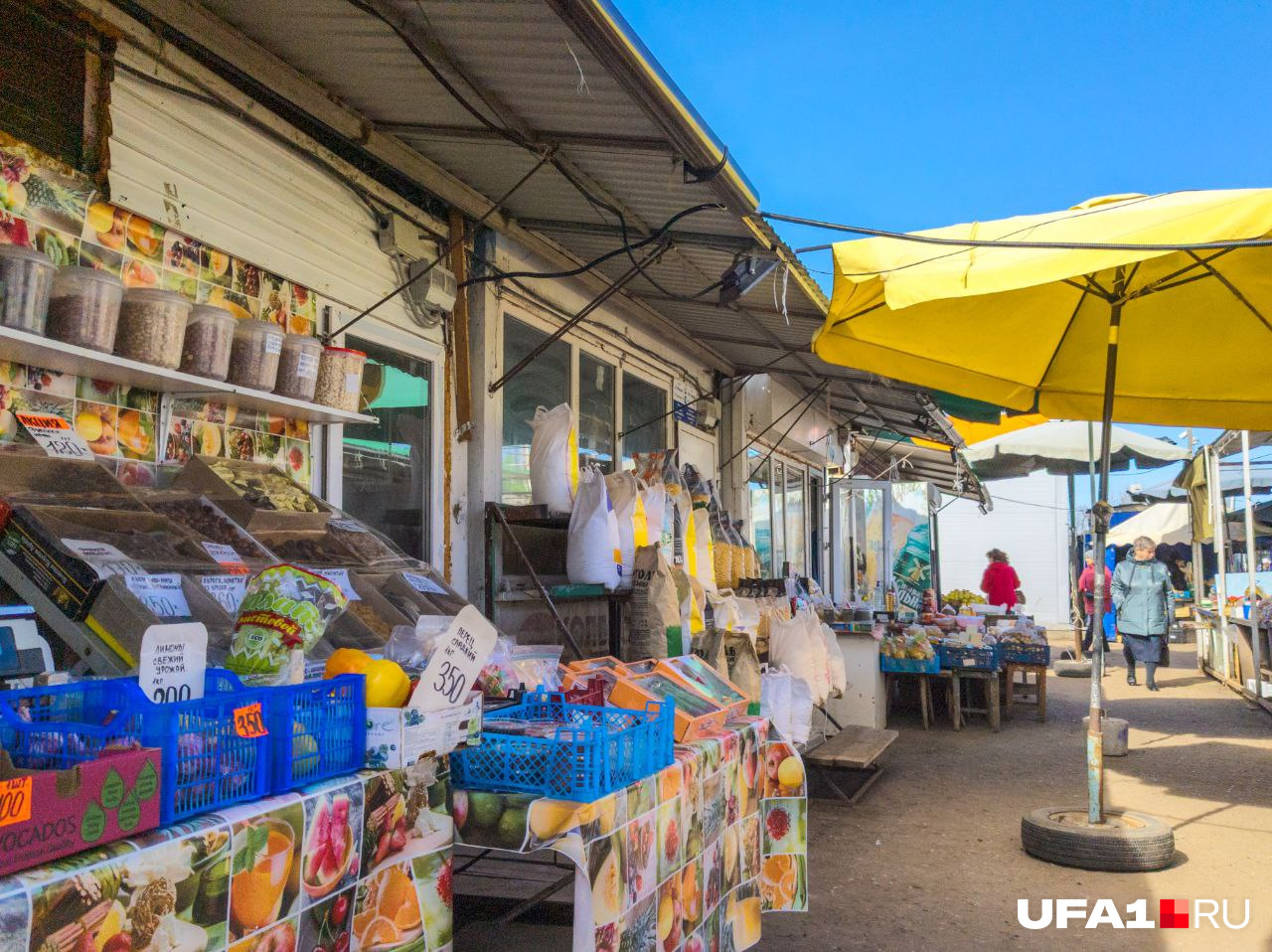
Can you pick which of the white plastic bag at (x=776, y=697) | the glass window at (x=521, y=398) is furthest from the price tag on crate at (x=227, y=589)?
the white plastic bag at (x=776, y=697)

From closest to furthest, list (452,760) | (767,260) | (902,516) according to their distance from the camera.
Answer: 1. (452,760)
2. (767,260)
3. (902,516)

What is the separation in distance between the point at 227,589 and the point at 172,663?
93 cm

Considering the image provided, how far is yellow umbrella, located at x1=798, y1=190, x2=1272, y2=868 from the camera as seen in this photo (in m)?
4.05

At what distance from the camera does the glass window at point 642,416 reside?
753 centimetres

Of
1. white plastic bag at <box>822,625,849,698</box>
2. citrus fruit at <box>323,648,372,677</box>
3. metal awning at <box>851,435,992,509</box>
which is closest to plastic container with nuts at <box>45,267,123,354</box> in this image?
citrus fruit at <box>323,648,372,677</box>

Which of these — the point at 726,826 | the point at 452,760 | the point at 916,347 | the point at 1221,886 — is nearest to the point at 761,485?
the point at 916,347

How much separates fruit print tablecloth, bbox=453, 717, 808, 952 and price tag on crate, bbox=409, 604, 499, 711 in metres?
0.29

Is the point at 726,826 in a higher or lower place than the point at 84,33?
lower

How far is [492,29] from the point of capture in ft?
10.7

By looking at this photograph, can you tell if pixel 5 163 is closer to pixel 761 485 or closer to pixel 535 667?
pixel 535 667

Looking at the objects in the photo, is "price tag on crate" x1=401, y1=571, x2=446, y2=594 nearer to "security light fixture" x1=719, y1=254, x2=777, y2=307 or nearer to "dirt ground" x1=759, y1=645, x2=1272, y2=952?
"dirt ground" x1=759, y1=645, x2=1272, y2=952

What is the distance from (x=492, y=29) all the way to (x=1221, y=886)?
Answer: 4.58m

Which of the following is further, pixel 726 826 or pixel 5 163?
pixel 726 826

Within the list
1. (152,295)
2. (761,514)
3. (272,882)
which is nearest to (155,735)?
(272,882)
